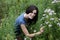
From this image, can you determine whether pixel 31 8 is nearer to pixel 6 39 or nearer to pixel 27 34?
pixel 27 34

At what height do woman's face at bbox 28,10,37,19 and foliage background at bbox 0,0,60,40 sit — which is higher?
woman's face at bbox 28,10,37,19

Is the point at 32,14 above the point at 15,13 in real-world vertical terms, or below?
above

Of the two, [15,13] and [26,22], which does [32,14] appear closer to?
[26,22]

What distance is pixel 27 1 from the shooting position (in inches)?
247

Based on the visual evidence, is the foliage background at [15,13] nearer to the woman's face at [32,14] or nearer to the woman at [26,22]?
the woman at [26,22]

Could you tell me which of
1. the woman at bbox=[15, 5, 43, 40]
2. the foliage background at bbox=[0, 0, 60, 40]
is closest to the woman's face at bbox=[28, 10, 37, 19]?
the woman at bbox=[15, 5, 43, 40]

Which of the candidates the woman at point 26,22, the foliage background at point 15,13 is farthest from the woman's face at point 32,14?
the foliage background at point 15,13

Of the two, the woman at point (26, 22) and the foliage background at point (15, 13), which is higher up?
the woman at point (26, 22)

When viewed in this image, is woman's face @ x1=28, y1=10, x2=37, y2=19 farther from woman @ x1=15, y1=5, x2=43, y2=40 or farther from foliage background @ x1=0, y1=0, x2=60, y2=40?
foliage background @ x1=0, y1=0, x2=60, y2=40

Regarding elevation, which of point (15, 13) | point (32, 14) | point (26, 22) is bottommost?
point (15, 13)

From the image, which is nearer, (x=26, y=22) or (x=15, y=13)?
(x=26, y=22)

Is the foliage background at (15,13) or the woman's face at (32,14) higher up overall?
the woman's face at (32,14)

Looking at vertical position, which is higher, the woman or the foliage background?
the woman

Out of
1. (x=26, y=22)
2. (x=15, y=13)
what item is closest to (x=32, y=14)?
(x=26, y=22)
